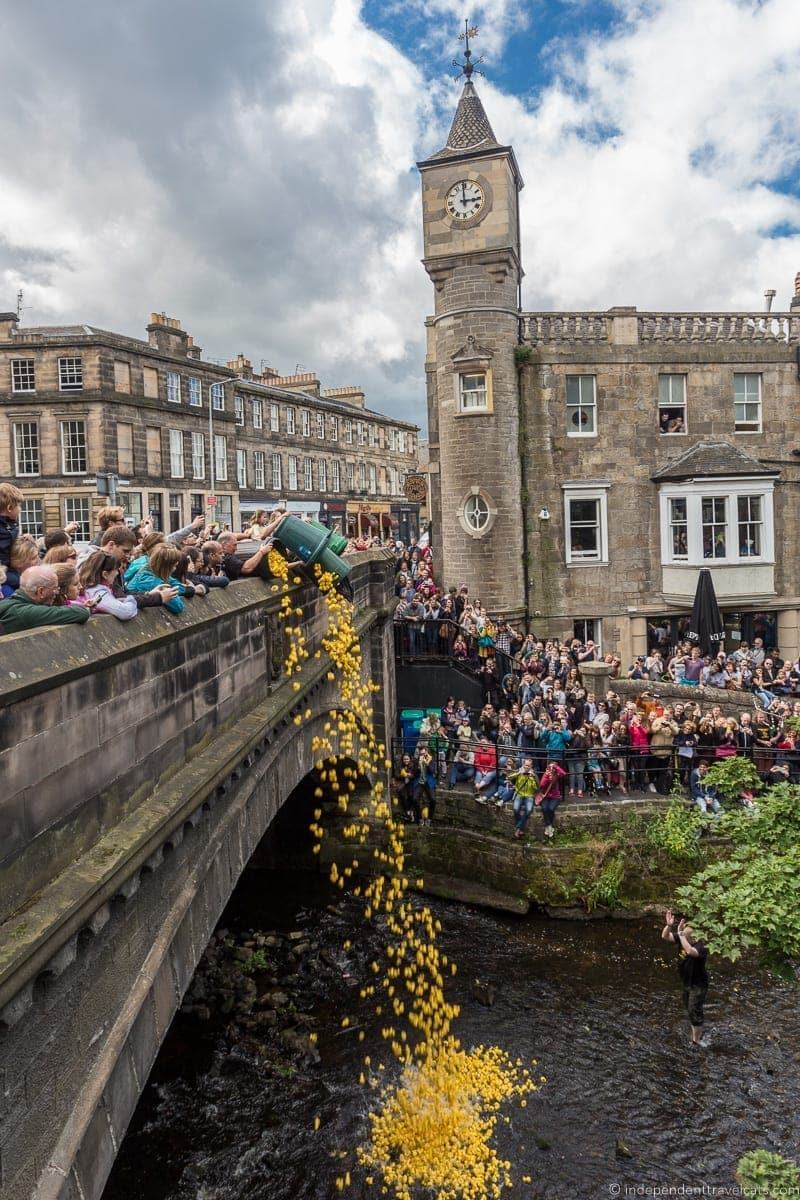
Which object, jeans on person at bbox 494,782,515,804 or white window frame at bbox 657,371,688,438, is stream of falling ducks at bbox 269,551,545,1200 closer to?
jeans on person at bbox 494,782,515,804

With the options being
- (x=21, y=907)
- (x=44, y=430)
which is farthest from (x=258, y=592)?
(x=44, y=430)

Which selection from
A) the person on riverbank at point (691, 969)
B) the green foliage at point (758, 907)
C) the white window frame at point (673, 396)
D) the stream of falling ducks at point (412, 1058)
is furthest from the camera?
the white window frame at point (673, 396)

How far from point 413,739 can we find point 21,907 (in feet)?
48.5

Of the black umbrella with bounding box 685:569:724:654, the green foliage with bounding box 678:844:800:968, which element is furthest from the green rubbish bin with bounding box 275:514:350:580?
the black umbrella with bounding box 685:569:724:654

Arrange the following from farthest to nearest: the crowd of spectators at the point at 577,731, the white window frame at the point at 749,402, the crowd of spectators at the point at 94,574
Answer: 1. the white window frame at the point at 749,402
2. the crowd of spectators at the point at 577,731
3. the crowd of spectators at the point at 94,574

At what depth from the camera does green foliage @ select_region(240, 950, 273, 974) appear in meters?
13.6

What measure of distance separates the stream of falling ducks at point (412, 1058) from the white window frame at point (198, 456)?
27.4 metres

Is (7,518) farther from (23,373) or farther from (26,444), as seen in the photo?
(23,373)

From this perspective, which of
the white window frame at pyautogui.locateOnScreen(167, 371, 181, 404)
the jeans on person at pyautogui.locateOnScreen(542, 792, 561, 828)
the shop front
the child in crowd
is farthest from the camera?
the shop front

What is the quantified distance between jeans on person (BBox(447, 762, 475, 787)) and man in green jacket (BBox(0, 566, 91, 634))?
13.2m

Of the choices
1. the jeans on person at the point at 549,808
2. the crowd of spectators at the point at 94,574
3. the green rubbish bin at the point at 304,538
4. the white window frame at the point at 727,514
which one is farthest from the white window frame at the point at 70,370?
the green rubbish bin at the point at 304,538

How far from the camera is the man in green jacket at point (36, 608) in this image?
474 centimetres

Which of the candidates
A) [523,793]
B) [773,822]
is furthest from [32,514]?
[773,822]

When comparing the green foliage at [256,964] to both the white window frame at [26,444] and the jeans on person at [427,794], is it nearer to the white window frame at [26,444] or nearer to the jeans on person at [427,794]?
the jeans on person at [427,794]
